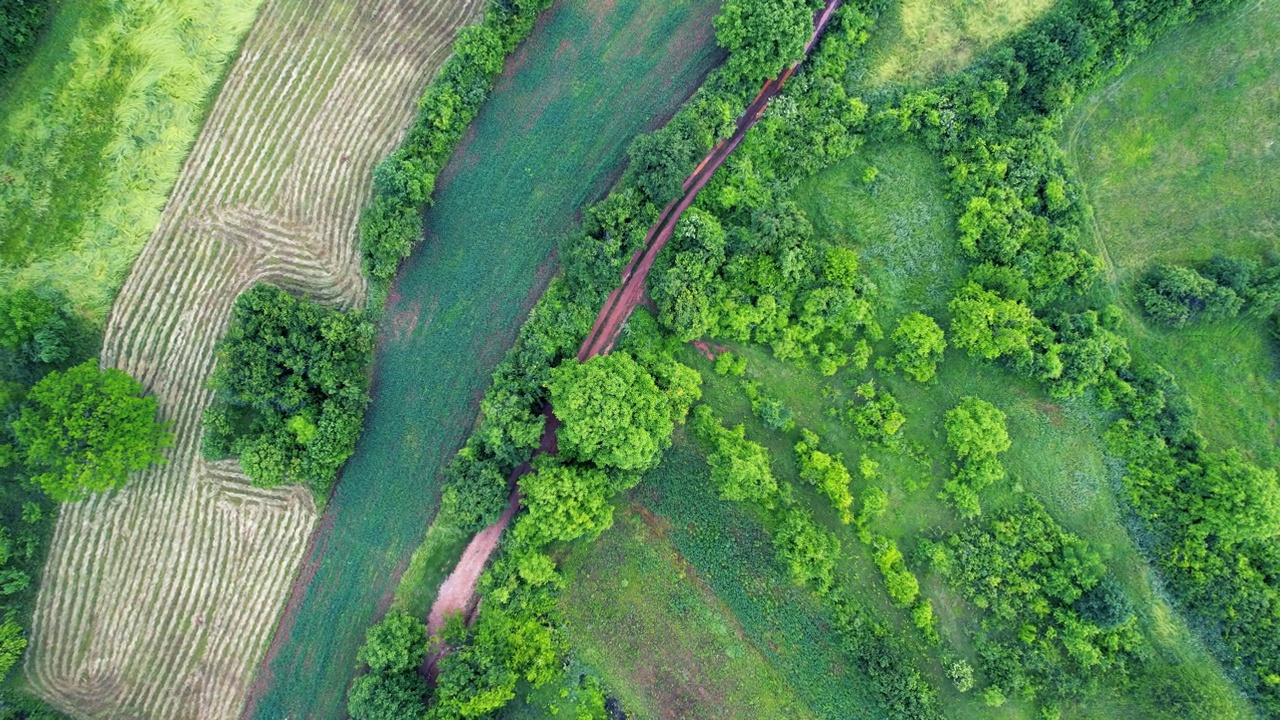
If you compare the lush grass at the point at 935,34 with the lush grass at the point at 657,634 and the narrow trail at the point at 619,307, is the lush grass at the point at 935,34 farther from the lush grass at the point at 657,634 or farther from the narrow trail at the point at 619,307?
the lush grass at the point at 657,634

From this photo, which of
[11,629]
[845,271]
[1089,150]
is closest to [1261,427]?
[1089,150]

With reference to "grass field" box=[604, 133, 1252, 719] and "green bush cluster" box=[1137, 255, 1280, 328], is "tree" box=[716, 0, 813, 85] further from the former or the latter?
"green bush cluster" box=[1137, 255, 1280, 328]

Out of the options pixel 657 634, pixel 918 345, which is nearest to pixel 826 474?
pixel 918 345

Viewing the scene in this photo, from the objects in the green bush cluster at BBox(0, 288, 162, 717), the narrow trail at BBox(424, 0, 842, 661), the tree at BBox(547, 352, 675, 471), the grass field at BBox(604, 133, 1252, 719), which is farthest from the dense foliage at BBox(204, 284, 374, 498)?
the grass field at BBox(604, 133, 1252, 719)

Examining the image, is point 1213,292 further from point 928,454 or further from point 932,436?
point 928,454

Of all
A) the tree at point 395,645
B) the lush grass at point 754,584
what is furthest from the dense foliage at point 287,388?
the lush grass at point 754,584
